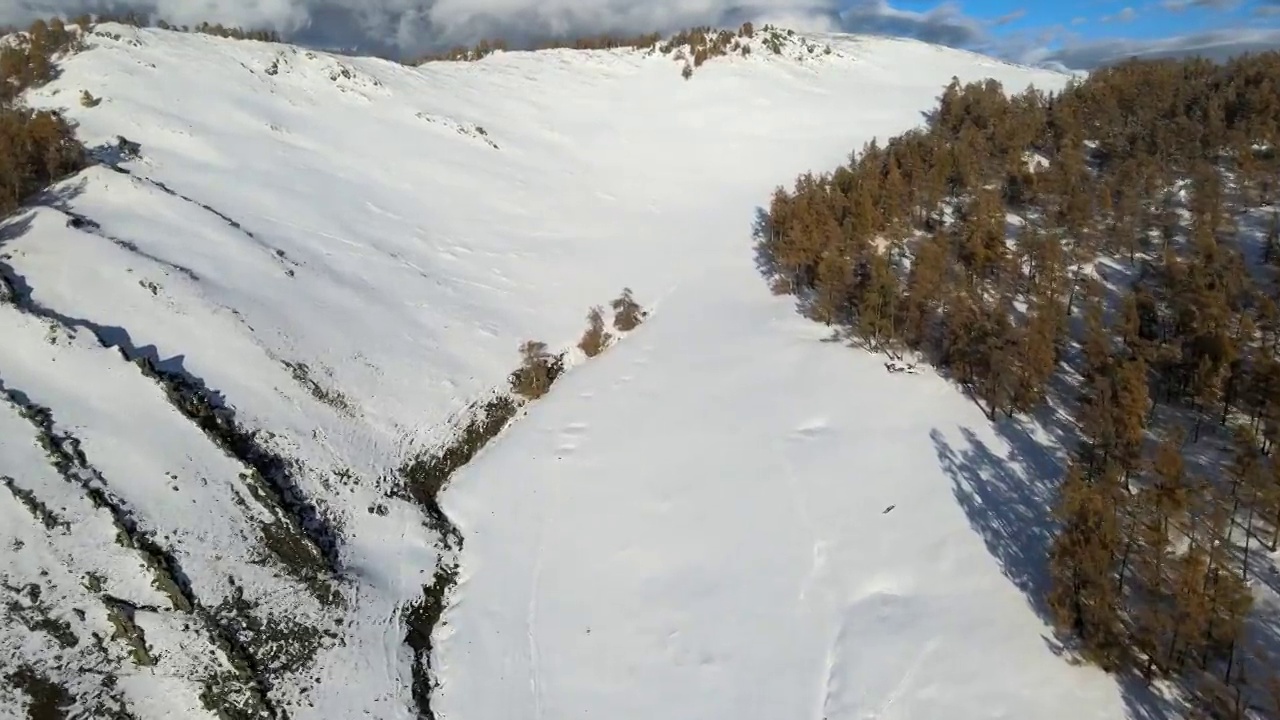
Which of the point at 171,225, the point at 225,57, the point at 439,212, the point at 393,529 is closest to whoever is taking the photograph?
the point at 393,529

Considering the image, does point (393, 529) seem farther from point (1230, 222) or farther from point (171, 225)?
point (1230, 222)

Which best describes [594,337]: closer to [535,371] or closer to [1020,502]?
[535,371]

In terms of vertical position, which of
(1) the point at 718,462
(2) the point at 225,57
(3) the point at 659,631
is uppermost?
(2) the point at 225,57

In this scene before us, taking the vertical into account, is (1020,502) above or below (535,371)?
below

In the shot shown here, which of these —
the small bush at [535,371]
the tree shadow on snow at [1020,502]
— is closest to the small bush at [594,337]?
the small bush at [535,371]

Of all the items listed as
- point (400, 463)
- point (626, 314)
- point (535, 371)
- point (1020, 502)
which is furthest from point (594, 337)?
point (1020, 502)

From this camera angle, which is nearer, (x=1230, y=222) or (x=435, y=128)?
(x=1230, y=222)

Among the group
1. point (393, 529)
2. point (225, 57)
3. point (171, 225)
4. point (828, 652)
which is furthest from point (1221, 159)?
point (225, 57)
